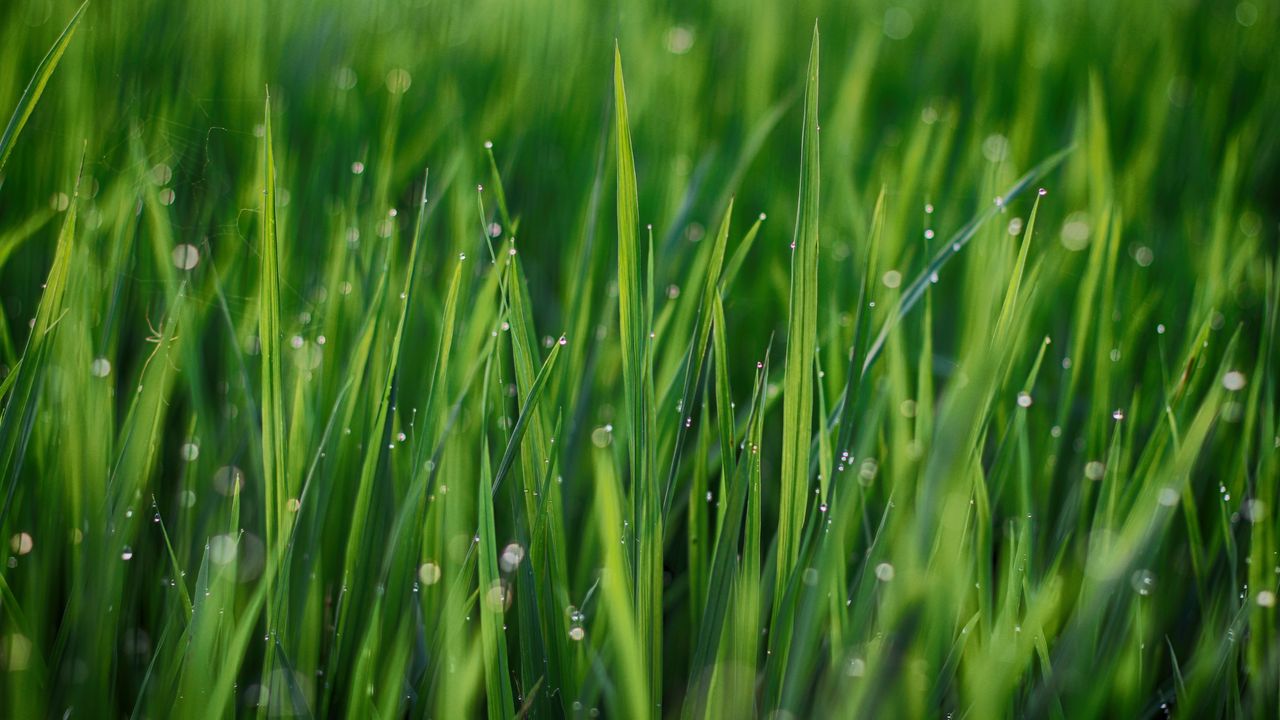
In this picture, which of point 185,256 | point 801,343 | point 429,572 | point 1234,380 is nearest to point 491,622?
point 429,572

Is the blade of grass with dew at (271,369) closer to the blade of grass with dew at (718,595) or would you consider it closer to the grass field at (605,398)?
the grass field at (605,398)

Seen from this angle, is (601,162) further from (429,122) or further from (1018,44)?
(1018,44)

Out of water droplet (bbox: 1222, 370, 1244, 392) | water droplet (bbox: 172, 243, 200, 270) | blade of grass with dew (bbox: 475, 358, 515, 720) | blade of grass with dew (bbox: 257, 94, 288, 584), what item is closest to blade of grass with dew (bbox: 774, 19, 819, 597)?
blade of grass with dew (bbox: 475, 358, 515, 720)

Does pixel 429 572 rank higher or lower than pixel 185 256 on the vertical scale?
lower

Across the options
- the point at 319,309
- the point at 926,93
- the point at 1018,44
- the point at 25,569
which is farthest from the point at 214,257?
the point at 1018,44

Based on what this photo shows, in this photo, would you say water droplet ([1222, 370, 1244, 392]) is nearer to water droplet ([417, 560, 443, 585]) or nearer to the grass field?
the grass field

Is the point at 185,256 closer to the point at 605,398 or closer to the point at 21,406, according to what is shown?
the point at 21,406

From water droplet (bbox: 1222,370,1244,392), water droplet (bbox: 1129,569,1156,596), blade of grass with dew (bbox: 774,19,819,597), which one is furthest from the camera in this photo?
water droplet (bbox: 1222,370,1244,392)

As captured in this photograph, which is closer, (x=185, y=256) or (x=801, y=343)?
(x=801, y=343)
